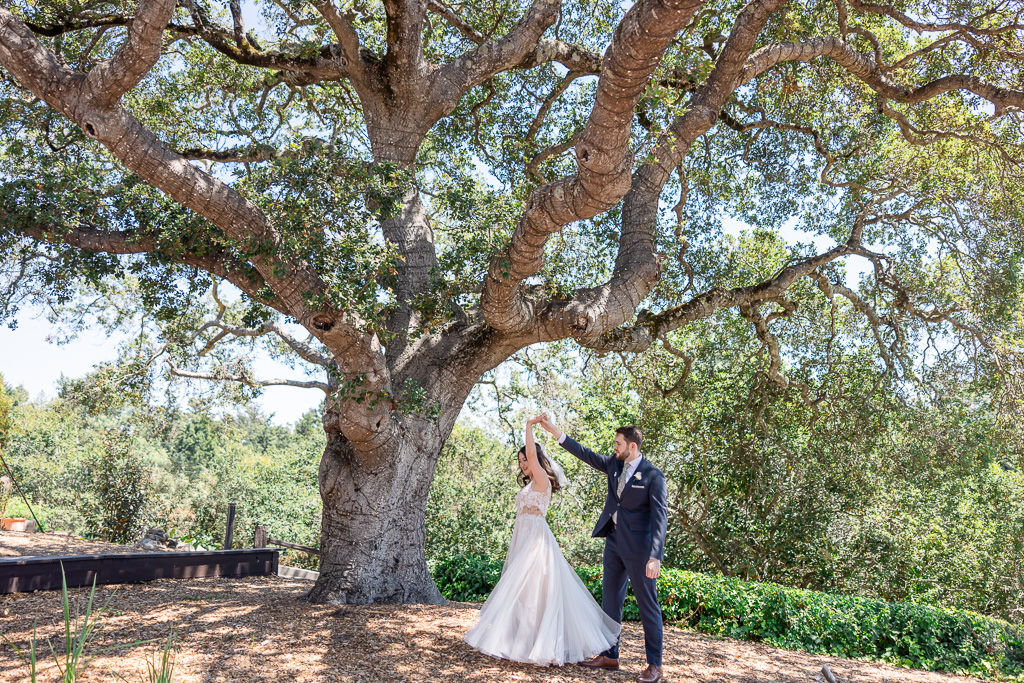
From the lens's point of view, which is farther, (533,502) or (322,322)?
(322,322)

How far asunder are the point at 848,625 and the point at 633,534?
11.0 feet

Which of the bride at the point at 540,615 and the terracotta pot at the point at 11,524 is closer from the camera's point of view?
the bride at the point at 540,615

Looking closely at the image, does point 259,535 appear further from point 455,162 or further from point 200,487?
point 200,487

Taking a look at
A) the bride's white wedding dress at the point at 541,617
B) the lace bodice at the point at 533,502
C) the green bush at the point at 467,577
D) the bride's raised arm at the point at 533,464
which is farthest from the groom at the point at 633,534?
the green bush at the point at 467,577

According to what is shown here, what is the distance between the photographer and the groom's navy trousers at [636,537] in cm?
459

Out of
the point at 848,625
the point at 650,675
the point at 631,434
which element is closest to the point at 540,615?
the point at 650,675

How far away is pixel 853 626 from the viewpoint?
6.56 meters

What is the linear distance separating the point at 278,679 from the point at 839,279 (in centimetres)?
948

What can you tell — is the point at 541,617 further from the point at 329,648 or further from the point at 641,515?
the point at 329,648

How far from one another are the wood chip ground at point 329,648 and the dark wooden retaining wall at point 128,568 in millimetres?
282

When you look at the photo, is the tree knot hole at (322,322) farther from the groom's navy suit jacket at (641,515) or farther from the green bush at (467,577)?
the green bush at (467,577)

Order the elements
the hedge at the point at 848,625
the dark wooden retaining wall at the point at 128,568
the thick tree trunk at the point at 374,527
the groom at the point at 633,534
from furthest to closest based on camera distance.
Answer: the dark wooden retaining wall at the point at 128,568 → the thick tree trunk at the point at 374,527 → the hedge at the point at 848,625 → the groom at the point at 633,534

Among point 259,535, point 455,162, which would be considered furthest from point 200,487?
point 455,162

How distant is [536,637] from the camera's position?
472 centimetres
